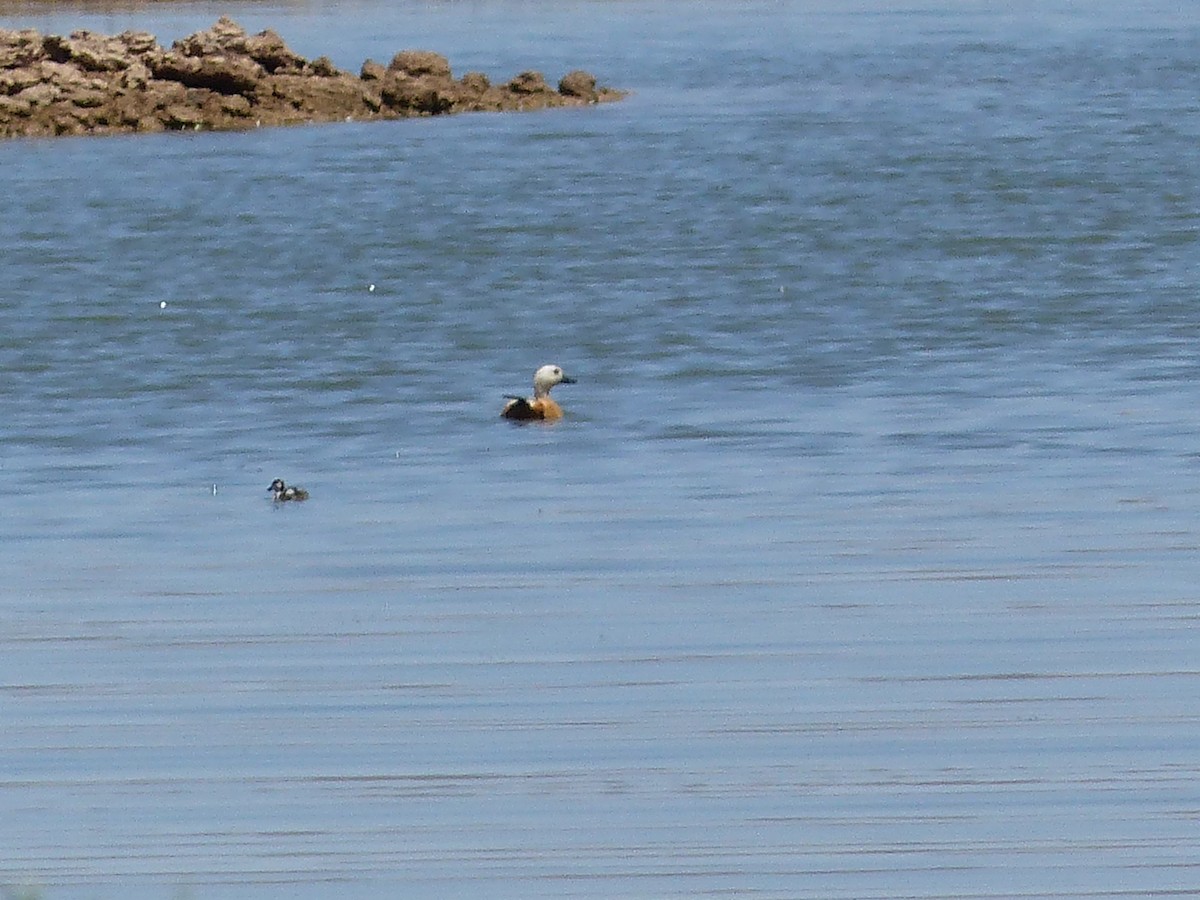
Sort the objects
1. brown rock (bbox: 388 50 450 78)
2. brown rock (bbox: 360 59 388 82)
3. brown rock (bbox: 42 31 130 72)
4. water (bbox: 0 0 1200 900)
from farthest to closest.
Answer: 1. brown rock (bbox: 388 50 450 78)
2. brown rock (bbox: 360 59 388 82)
3. brown rock (bbox: 42 31 130 72)
4. water (bbox: 0 0 1200 900)

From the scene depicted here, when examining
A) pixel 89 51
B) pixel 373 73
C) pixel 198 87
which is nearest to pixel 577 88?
pixel 373 73

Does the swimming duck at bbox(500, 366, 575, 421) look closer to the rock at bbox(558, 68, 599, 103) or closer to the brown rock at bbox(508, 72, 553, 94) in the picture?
the brown rock at bbox(508, 72, 553, 94)

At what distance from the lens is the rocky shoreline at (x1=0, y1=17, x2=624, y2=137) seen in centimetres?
4428

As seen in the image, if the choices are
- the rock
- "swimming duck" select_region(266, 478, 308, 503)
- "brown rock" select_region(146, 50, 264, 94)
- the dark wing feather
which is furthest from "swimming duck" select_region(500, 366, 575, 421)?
the rock

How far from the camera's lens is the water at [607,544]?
9516mm

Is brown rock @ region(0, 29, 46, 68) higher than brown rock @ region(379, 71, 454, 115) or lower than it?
higher

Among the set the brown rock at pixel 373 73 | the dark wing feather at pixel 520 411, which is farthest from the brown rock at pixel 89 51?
the dark wing feather at pixel 520 411

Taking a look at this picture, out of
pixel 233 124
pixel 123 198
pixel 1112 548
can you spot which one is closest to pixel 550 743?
pixel 1112 548

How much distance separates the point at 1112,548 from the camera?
13.9 metres

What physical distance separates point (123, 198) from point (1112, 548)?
24388 mm

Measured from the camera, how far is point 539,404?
18.9 m

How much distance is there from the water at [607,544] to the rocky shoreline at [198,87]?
880cm

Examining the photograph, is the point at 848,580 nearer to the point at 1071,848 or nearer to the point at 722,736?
the point at 722,736

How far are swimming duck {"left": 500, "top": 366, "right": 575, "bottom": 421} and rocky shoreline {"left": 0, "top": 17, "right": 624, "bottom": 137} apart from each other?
1021 inches
